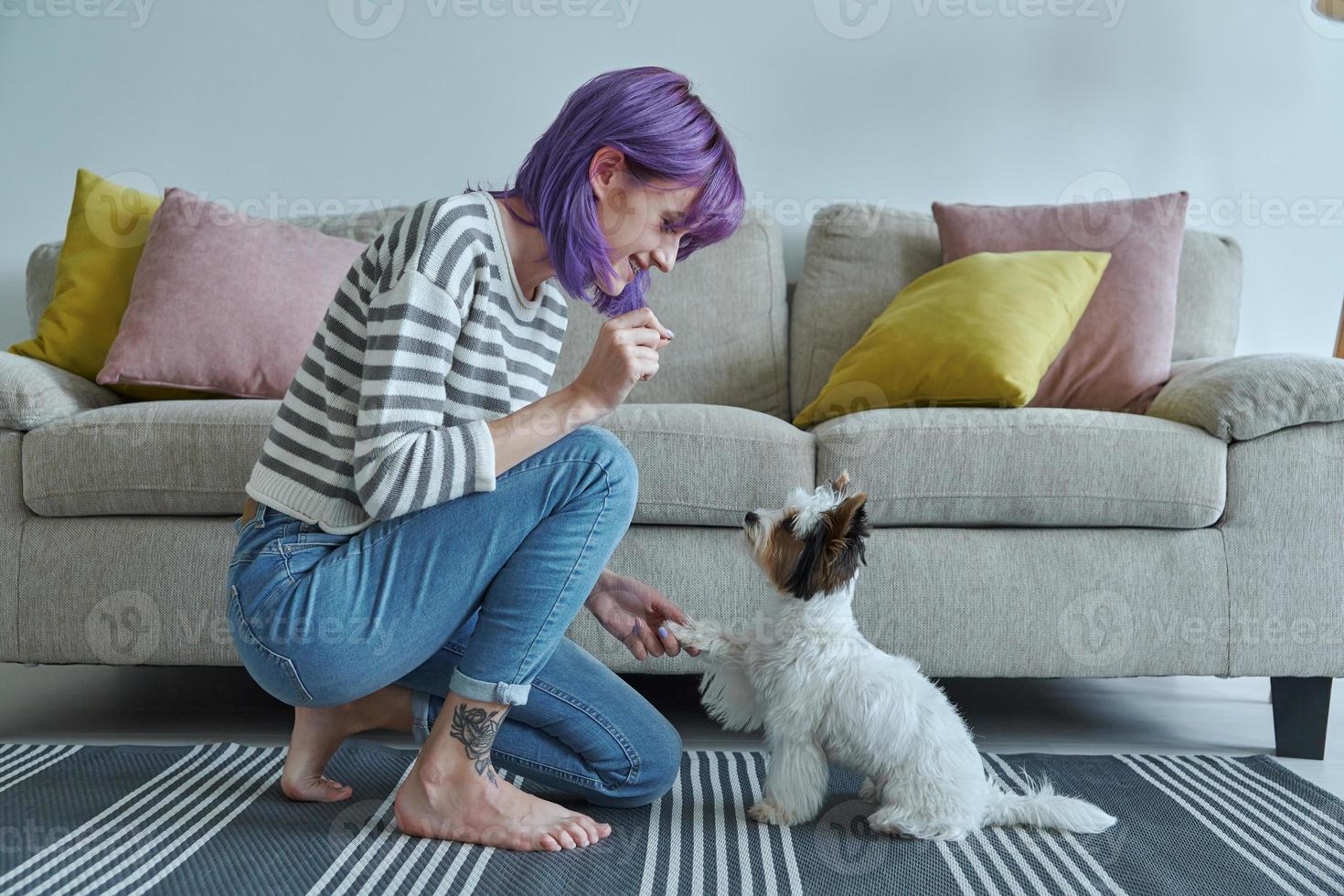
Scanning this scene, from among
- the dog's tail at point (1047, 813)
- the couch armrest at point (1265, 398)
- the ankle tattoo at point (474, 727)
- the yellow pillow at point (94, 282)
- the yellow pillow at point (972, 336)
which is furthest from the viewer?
the yellow pillow at point (94, 282)

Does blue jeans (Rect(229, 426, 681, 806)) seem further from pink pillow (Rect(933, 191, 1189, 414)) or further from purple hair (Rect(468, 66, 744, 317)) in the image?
pink pillow (Rect(933, 191, 1189, 414))

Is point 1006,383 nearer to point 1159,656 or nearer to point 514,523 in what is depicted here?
point 1159,656

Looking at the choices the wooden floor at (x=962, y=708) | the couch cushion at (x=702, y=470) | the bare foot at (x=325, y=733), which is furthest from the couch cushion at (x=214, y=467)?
the bare foot at (x=325, y=733)

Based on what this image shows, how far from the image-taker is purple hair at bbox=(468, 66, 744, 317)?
4.21ft

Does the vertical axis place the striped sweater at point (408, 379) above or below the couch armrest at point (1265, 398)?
above

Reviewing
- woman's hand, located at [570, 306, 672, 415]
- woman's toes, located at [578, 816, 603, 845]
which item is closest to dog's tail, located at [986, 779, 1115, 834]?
woman's toes, located at [578, 816, 603, 845]

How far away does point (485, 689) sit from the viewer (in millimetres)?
1302

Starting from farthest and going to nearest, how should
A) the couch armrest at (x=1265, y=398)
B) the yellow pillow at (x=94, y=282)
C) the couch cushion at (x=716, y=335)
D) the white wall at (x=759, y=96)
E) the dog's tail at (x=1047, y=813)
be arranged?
the white wall at (x=759, y=96)
the couch cushion at (x=716, y=335)
the yellow pillow at (x=94, y=282)
the couch armrest at (x=1265, y=398)
the dog's tail at (x=1047, y=813)

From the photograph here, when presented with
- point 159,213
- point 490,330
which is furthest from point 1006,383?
point 159,213

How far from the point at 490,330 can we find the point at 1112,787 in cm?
113

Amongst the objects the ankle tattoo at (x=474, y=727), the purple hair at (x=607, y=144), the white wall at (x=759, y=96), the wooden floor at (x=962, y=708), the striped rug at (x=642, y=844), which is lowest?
the wooden floor at (x=962, y=708)

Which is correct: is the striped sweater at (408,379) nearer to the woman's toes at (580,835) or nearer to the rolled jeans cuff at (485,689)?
the rolled jeans cuff at (485,689)

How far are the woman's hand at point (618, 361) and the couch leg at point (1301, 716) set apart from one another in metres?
1.32

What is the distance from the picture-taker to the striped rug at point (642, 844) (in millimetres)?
1268
